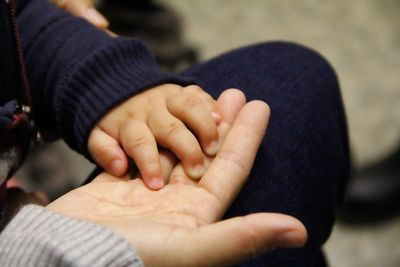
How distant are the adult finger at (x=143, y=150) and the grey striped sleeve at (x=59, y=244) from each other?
91mm

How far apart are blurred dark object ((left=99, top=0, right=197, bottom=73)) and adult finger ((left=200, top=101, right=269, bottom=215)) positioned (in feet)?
2.82

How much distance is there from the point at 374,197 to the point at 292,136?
2.02ft

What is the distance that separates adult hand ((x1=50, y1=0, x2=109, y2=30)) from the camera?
66 centimetres

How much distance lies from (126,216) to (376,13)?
1.39 meters

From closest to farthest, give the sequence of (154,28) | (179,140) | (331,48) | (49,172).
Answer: (179,140)
(49,172)
(154,28)
(331,48)

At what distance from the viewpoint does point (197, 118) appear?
1.64 feet

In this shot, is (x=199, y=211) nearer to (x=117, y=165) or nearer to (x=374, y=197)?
(x=117, y=165)

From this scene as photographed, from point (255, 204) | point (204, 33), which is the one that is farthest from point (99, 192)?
point (204, 33)

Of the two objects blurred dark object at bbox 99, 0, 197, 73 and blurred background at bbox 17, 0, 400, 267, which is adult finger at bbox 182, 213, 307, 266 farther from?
blurred dark object at bbox 99, 0, 197, 73

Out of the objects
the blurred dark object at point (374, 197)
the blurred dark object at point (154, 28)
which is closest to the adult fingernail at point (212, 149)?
the blurred dark object at point (374, 197)

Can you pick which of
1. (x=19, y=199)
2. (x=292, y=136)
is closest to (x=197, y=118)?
(x=292, y=136)

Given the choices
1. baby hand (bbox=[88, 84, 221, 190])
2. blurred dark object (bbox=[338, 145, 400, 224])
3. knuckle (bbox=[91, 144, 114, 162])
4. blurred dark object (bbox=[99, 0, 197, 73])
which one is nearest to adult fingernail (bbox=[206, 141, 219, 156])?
baby hand (bbox=[88, 84, 221, 190])

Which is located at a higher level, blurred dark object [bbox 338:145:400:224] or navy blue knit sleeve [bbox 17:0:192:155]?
navy blue knit sleeve [bbox 17:0:192:155]

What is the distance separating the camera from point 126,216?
443 millimetres
